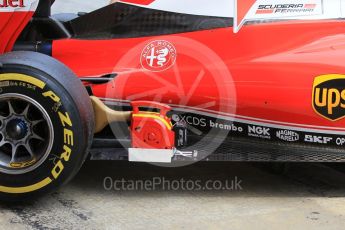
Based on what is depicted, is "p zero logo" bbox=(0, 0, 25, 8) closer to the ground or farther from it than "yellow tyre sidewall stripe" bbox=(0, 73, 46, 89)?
farther from it

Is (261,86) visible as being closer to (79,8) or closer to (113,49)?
(113,49)

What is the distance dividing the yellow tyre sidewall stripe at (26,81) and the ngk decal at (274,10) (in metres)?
1.34

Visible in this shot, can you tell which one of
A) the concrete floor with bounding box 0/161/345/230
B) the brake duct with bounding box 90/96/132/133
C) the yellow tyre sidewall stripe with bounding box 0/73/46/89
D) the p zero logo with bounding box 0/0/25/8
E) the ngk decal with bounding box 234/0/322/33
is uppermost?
the p zero logo with bounding box 0/0/25/8

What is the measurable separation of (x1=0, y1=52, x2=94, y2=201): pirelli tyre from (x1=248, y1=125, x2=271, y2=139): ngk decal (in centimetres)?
104

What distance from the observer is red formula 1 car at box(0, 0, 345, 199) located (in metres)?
3.58

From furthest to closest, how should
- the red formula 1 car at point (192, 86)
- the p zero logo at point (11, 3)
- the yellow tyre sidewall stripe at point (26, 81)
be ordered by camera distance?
the p zero logo at point (11, 3), the red formula 1 car at point (192, 86), the yellow tyre sidewall stripe at point (26, 81)

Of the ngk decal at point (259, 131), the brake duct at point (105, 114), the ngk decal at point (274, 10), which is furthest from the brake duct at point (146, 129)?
the ngk decal at point (274, 10)

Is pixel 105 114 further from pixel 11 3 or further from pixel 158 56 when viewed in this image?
pixel 11 3

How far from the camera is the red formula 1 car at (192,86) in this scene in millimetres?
3580

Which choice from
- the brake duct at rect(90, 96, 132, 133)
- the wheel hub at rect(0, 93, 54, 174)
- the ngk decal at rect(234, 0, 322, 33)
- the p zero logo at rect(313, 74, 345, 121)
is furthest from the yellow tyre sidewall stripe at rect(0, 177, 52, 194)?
the p zero logo at rect(313, 74, 345, 121)

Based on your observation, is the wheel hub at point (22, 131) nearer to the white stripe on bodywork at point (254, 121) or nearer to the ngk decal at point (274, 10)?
the white stripe on bodywork at point (254, 121)

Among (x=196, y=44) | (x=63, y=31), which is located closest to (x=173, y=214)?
(x=196, y=44)

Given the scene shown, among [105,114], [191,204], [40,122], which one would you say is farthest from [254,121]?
[40,122]

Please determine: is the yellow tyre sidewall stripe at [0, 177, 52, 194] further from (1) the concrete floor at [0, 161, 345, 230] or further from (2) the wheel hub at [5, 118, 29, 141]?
(2) the wheel hub at [5, 118, 29, 141]
